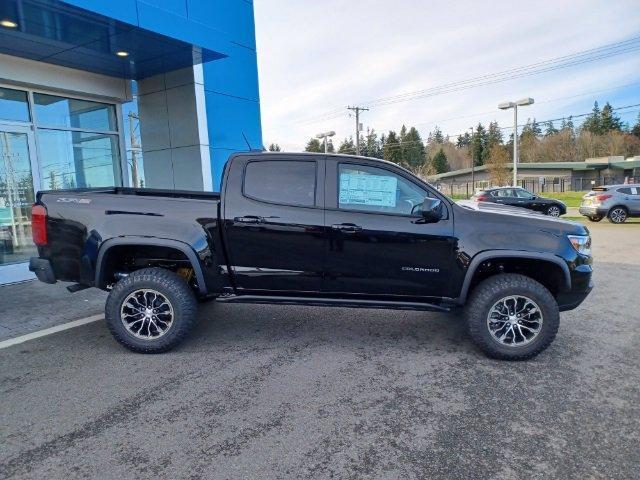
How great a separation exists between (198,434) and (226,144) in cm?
807

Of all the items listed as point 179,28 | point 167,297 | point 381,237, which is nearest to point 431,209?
point 381,237

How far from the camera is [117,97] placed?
9.39 meters

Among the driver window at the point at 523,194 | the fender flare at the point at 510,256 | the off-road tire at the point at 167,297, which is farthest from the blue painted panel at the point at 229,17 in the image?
the driver window at the point at 523,194

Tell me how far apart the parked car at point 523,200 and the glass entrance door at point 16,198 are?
1697cm

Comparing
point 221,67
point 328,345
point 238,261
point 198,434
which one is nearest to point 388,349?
point 328,345

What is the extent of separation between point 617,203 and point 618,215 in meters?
0.49

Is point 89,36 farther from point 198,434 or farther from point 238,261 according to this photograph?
point 198,434

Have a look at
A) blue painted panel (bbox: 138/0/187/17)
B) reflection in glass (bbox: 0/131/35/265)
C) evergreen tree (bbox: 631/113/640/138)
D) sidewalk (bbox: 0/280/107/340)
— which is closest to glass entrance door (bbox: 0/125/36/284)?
reflection in glass (bbox: 0/131/35/265)

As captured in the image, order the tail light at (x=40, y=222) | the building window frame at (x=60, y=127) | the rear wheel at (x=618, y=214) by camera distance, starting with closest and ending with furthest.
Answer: the tail light at (x=40, y=222) → the building window frame at (x=60, y=127) → the rear wheel at (x=618, y=214)

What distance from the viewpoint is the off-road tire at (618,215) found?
16703 millimetres

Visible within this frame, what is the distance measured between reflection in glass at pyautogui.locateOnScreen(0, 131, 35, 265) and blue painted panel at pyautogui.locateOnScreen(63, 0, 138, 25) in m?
3.38

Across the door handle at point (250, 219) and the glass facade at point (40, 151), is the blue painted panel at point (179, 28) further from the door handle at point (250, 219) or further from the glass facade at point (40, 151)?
the door handle at point (250, 219)

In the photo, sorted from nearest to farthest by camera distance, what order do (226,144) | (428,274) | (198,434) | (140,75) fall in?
(198,434) → (428,274) → (140,75) → (226,144)

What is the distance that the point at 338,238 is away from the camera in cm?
410
